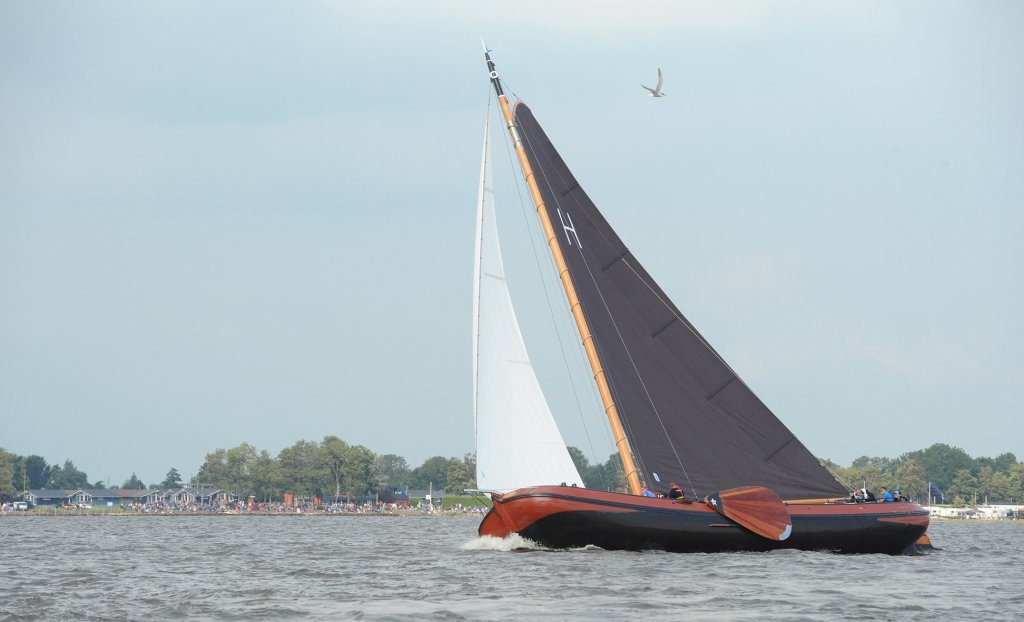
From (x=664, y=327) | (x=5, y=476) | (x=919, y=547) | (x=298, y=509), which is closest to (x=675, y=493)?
(x=664, y=327)

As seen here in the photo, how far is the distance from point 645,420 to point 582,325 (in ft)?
11.2

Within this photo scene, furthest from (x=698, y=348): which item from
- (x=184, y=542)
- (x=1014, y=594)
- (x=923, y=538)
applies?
(x=184, y=542)

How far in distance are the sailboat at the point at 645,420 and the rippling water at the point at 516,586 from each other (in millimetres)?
1116

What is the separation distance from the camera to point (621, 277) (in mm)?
38688

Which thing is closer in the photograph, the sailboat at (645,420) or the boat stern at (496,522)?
the boat stern at (496,522)

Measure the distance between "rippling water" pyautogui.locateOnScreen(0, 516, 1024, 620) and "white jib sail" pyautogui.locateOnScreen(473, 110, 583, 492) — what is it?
2308 millimetres

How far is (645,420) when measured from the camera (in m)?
37.4

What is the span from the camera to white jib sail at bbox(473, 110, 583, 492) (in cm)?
3628

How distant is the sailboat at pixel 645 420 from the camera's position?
35.8m

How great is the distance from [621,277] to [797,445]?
738 cm

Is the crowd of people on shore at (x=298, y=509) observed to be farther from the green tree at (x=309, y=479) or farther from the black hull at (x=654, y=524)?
the black hull at (x=654, y=524)

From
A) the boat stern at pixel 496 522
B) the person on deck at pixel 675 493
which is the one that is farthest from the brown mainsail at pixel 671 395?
the boat stern at pixel 496 522

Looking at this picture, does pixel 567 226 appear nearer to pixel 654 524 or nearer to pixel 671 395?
pixel 671 395

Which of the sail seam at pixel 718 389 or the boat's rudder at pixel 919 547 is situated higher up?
the sail seam at pixel 718 389
